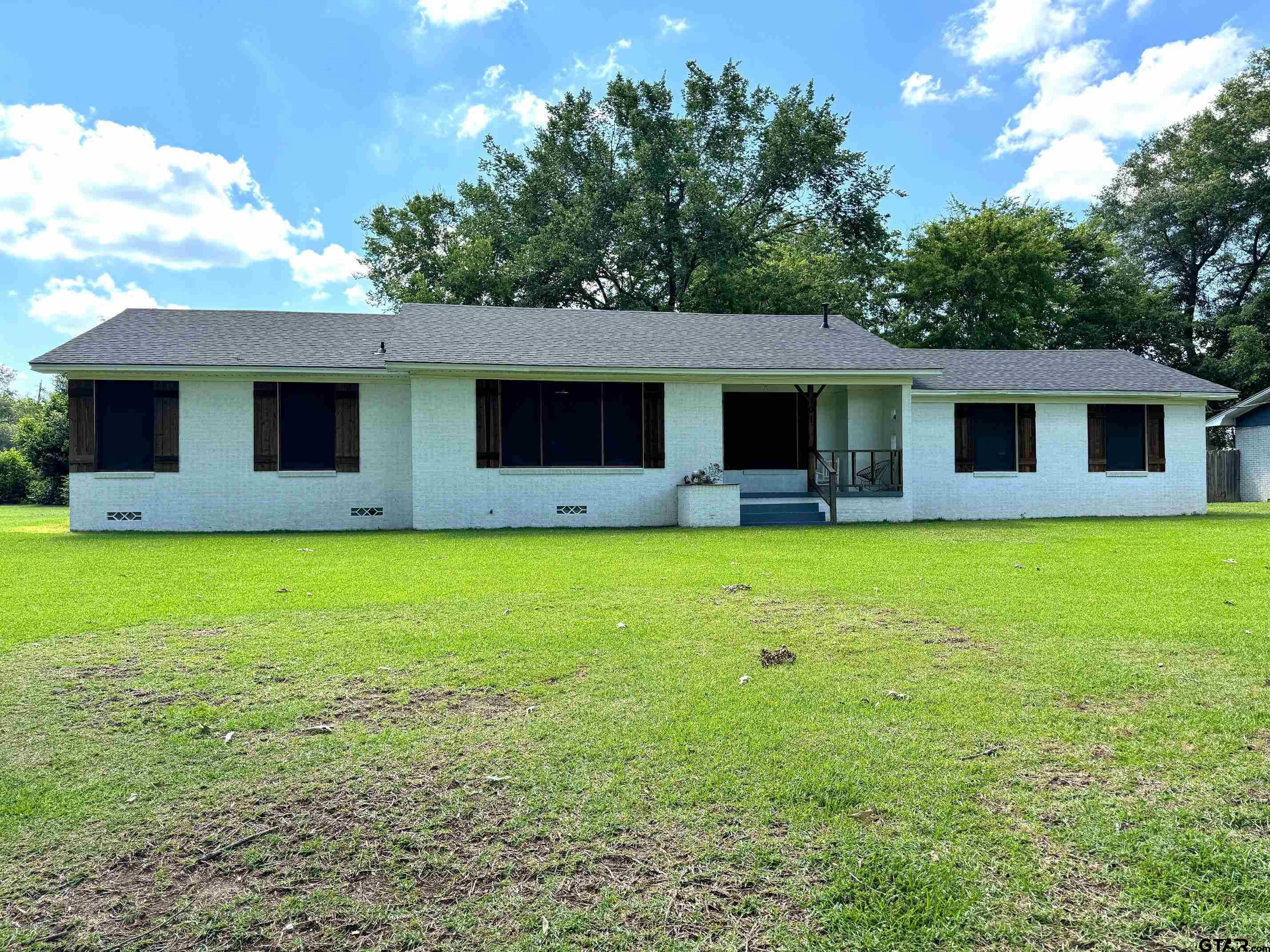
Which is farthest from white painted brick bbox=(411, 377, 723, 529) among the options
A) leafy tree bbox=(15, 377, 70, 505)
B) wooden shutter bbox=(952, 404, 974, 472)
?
leafy tree bbox=(15, 377, 70, 505)

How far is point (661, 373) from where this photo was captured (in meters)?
14.2

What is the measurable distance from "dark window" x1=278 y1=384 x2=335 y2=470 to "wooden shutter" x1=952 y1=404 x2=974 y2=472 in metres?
13.0

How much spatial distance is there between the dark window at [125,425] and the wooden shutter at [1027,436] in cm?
1766

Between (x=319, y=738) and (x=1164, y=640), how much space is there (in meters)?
5.09

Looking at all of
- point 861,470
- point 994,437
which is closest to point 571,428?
point 861,470

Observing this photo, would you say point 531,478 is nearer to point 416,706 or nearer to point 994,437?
point 994,437

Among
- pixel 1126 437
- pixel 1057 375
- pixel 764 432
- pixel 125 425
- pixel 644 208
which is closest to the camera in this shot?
pixel 125 425

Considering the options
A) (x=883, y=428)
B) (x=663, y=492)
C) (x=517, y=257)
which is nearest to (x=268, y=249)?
(x=517, y=257)

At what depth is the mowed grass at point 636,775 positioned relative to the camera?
203cm

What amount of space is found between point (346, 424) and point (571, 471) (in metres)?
4.46

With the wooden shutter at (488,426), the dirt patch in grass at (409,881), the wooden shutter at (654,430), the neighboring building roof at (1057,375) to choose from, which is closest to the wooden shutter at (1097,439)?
the neighboring building roof at (1057,375)

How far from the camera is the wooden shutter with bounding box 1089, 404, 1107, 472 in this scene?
1623cm

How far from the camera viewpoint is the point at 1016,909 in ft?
6.61

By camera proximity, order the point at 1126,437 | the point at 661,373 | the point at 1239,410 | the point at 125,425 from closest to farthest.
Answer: the point at 125,425, the point at 661,373, the point at 1126,437, the point at 1239,410
